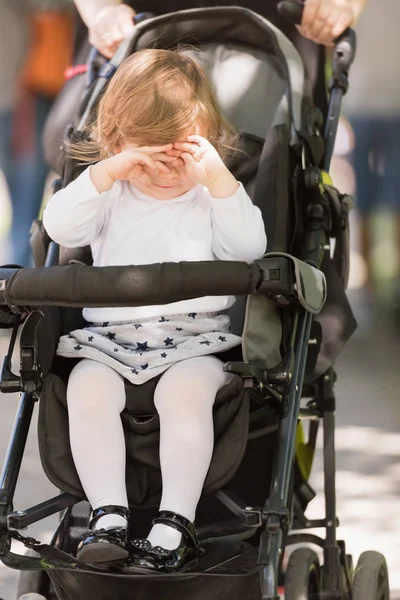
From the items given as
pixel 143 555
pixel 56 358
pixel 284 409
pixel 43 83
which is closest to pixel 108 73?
pixel 56 358

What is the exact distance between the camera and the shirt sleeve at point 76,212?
6.06ft

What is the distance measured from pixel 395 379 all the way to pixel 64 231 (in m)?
2.88

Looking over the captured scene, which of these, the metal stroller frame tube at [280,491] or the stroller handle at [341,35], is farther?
the stroller handle at [341,35]

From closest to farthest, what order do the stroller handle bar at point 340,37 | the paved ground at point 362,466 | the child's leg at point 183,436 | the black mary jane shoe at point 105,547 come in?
the black mary jane shoe at point 105,547 → the child's leg at point 183,436 → the stroller handle bar at point 340,37 → the paved ground at point 362,466

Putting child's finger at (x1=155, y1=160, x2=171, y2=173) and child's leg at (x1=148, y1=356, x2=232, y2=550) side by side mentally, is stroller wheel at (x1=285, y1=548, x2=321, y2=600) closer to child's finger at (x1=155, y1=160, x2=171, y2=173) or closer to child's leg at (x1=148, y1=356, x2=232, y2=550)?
child's leg at (x1=148, y1=356, x2=232, y2=550)

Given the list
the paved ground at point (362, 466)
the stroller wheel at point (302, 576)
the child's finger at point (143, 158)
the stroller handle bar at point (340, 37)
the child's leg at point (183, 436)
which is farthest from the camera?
the paved ground at point (362, 466)

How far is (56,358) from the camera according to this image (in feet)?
5.96

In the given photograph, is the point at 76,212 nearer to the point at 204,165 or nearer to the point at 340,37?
the point at 204,165

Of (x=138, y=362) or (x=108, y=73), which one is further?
(x=108, y=73)

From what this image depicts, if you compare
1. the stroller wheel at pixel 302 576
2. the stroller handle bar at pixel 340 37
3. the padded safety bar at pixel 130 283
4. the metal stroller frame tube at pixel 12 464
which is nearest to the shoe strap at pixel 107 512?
the metal stroller frame tube at pixel 12 464

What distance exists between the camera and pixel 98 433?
1665 mm

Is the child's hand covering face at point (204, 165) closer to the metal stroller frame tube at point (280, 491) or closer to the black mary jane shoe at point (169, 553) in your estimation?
the metal stroller frame tube at point (280, 491)

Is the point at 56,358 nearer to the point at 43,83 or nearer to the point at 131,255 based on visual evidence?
the point at 131,255

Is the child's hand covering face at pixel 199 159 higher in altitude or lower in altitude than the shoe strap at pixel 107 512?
higher
